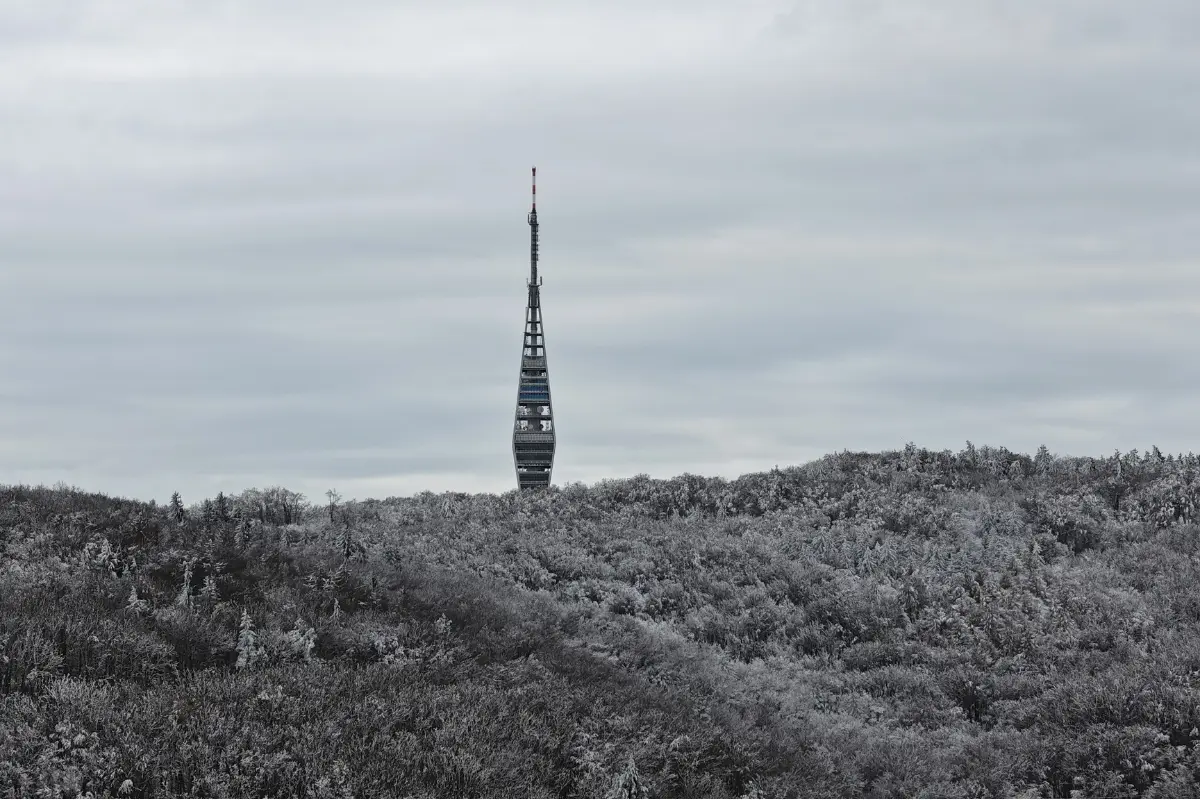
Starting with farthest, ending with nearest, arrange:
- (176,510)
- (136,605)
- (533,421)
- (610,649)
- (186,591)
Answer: (533,421), (176,510), (610,649), (186,591), (136,605)

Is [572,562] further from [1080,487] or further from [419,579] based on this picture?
[1080,487]

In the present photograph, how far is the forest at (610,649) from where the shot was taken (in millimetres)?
12234

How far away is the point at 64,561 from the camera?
17.8 m

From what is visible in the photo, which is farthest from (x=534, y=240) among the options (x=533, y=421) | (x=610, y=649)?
(x=610, y=649)

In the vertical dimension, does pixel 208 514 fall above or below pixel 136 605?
above

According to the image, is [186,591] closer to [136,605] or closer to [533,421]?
[136,605]

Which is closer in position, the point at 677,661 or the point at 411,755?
the point at 411,755

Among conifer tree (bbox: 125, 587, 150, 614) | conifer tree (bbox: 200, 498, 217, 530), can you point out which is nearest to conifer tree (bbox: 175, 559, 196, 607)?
conifer tree (bbox: 125, 587, 150, 614)

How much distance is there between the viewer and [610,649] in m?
17.6

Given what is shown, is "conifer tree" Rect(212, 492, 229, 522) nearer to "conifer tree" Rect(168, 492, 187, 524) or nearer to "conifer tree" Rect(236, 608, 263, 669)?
"conifer tree" Rect(168, 492, 187, 524)

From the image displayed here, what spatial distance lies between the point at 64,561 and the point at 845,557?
16.4 metres

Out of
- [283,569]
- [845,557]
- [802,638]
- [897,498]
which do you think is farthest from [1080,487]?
[283,569]

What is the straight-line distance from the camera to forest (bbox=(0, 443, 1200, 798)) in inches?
482

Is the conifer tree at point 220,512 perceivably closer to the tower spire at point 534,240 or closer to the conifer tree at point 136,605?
the conifer tree at point 136,605
